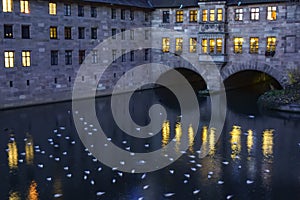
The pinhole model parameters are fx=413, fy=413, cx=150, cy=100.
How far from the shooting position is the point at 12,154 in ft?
58.0

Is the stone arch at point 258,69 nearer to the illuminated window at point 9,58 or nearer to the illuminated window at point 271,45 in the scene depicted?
the illuminated window at point 271,45

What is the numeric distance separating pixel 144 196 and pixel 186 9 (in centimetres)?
2830

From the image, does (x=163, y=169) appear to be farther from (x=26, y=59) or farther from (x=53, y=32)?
(x=53, y=32)

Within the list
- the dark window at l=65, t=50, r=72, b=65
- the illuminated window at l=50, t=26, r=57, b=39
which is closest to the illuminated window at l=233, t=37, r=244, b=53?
the dark window at l=65, t=50, r=72, b=65

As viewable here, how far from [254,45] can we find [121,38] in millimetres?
11978

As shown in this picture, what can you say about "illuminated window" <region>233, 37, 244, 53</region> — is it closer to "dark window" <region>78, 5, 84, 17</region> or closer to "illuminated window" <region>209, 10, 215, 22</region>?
"illuminated window" <region>209, 10, 215, 22</region>

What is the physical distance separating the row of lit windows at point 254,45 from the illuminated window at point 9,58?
1851 centimetres

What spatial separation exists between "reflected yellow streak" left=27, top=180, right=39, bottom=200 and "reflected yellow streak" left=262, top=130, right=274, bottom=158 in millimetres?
9494

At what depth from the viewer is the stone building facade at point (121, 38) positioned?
30266 millimetres

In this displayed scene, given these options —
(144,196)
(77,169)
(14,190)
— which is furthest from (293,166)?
(14,190)

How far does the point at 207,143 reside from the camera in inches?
779

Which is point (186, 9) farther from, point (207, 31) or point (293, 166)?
point (293, 166)

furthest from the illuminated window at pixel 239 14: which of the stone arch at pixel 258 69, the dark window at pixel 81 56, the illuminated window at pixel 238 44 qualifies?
the dark window at pixel 81 56

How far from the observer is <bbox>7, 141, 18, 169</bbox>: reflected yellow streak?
16031 millimetres
